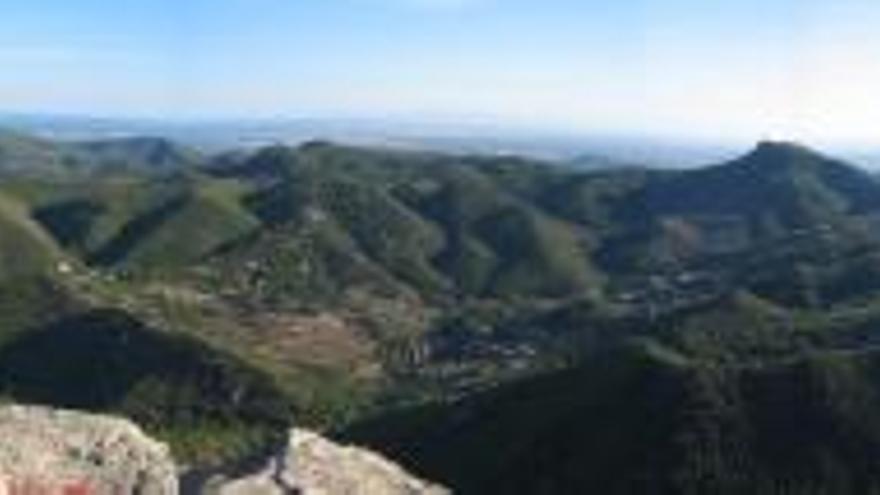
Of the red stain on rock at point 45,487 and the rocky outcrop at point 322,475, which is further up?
the red stain on rock at point 45,487

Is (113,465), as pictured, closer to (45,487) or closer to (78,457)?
(78,457)

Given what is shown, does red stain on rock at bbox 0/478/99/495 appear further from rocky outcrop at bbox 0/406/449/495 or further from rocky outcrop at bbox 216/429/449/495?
rocky outcrop at bbox 216/429/449/495

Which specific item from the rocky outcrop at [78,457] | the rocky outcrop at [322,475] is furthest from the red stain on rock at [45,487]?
the rocky outcrop at [322,475]

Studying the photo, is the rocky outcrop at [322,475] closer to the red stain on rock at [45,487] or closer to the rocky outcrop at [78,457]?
the rocky outcrop at [78,457]

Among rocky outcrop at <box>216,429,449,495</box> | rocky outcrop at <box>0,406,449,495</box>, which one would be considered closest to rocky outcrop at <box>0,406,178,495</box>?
rocky outcrop at <box>0,406,449,495</box>

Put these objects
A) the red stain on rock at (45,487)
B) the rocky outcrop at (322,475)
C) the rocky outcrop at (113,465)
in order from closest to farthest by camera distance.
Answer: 1. the red stain on rock at (45,487)
2. the rocky outcrop at (113,465)
3. the rocky outcrop at (322,475)

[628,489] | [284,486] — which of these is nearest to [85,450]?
[284,486]

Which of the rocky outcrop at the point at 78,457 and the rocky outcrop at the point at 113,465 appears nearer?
the rocky outcrop at the point at 78,457

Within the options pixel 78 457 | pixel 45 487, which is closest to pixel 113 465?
pixel 78 457
